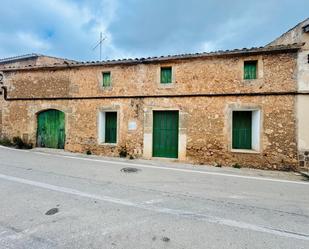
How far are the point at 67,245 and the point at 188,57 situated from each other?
866 centimetres

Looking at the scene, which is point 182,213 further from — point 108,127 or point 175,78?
point 108,127

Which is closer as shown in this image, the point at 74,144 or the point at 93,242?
the point at 93,242

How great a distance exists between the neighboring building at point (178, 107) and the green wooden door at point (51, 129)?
55mm

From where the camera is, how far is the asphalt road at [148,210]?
313cm

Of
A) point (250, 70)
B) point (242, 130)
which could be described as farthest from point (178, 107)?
point (250, 70)

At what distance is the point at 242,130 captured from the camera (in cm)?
962

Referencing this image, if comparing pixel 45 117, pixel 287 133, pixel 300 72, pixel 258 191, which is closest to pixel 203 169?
pixel 258 191

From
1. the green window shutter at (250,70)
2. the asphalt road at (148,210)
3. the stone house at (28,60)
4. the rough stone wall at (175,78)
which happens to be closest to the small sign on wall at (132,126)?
the rough stone wall at (175,78)

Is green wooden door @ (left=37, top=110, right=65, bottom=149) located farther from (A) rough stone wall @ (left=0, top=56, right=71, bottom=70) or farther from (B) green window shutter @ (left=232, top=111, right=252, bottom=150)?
(B) green window shutter @ (left=232, top=111, right=252, bottom=150)

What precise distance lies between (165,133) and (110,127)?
3.03 metres

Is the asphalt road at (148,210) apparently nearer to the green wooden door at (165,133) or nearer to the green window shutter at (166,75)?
the green wooden door at (165,133)

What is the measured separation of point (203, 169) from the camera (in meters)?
8.54

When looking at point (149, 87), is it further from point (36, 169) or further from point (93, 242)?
point (93, 242)

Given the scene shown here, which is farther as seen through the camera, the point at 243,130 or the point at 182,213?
the point at 243,130
